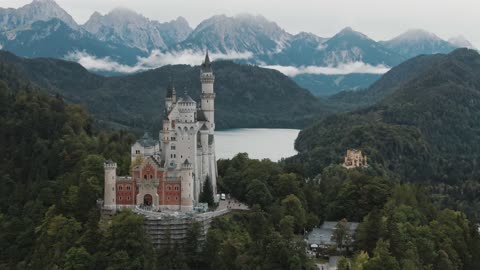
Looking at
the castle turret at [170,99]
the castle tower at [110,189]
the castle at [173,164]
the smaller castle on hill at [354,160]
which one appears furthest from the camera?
the smaller castle on hill at [354,160]

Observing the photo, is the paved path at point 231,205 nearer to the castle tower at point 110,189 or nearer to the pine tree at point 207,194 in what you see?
the pine tree at point 207,194

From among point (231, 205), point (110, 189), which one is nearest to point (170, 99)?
point (231, 205)

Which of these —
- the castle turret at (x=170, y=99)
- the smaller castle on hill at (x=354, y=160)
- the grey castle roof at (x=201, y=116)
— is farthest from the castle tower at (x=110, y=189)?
the smaller castle on hill at (x=354, y=160)

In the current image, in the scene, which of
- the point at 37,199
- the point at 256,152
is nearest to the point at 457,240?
the point at 37,199

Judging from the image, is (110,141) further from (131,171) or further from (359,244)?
(359,244)

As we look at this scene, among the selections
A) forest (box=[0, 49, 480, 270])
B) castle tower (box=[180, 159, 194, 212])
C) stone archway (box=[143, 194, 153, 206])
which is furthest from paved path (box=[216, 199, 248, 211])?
stone archway (box=[143, 194, 153, 206])

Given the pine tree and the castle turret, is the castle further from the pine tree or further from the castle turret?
the pine tree

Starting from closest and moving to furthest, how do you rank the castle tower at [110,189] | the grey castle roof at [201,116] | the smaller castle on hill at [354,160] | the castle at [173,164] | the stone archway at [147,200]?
the castle tower at [110,189]
the castle at [173,164]
the stone archway at [147,200]
the grey castle roof at [201,116]
the smaller castle on hill at [354,160]
